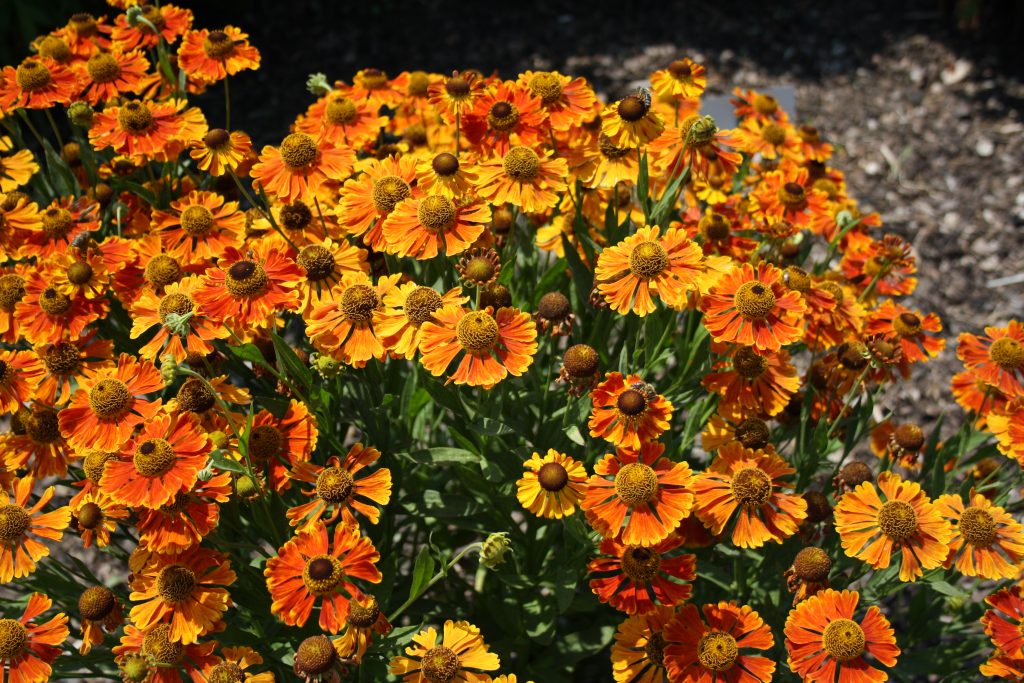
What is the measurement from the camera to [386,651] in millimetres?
1888

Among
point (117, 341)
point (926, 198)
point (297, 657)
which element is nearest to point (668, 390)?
point (297, 657)

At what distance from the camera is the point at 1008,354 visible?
220 cm

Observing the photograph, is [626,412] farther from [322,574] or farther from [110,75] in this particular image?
[110,75]

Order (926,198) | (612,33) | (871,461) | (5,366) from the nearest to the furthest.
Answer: (5,366) → (871,461) → (926,198) → (612,33)

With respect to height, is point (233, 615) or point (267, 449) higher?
point (267, 449)

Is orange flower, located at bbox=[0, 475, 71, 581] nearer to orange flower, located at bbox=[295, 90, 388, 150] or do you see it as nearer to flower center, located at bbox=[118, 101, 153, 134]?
flower center, located at bbox=[118, 101, 153, 134]

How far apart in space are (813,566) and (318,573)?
1.02m

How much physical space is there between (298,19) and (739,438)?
4963 mm

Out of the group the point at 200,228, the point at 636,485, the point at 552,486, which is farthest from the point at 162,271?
the point at 636,485

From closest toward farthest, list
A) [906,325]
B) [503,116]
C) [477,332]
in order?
[477,332] < [503,116] < [906,325]

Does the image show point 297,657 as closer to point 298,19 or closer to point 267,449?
point 267,449

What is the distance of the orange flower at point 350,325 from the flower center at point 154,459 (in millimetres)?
354

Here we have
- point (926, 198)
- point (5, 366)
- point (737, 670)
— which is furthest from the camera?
point (926, 198)

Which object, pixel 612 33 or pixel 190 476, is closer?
pixel 190 476
